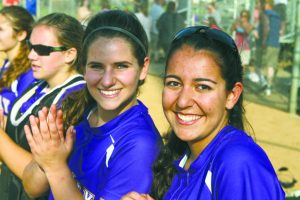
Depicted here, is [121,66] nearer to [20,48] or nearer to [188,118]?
[188,118]

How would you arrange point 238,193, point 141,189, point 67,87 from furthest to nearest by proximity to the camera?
point 67,87, point 141,189, point 238,193

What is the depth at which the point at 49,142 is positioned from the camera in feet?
7.63

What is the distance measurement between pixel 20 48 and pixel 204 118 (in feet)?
9.10

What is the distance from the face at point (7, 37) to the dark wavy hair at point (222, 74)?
2543 millimetres

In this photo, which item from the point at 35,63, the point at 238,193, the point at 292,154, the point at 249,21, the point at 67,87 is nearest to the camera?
the point at 238,193

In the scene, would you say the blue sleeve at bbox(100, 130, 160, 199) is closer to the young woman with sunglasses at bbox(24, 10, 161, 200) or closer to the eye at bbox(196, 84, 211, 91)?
the young woman with sunglasses at bbox(24, 10, 161, 200)

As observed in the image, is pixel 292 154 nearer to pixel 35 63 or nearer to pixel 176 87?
pixel 35 63

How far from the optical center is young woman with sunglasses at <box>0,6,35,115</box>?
4.27 meters

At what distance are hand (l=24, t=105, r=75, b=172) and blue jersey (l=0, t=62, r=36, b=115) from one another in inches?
68.4

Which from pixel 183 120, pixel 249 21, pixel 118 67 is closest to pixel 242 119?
pixel 183 120

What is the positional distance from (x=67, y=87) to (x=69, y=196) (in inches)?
44.4

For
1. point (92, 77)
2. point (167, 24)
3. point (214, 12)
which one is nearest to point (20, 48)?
point (92, 77)

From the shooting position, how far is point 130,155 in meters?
2.29

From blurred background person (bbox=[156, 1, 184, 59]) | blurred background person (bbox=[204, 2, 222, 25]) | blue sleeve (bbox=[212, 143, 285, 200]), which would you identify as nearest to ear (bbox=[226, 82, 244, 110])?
blue sleeve (bbox=[212, 143, 285, 200])
